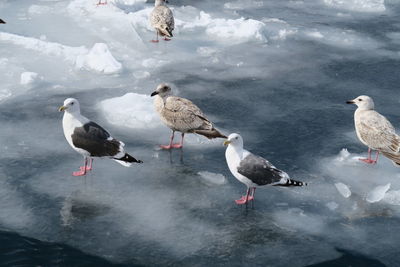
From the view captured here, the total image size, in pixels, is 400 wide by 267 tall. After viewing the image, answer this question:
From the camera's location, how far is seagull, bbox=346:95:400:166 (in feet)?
32.8

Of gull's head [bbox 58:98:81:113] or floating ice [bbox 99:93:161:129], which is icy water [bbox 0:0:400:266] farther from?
gull's head [bbox 58:98:81:113]

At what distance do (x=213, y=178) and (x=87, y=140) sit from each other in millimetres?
2097

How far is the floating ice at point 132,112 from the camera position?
11.3 metres

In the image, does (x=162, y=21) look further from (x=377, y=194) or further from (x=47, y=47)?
(x=377, y=194)

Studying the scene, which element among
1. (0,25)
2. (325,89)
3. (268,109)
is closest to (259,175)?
(268,109)

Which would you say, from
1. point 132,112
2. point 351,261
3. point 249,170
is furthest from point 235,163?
point 132,112

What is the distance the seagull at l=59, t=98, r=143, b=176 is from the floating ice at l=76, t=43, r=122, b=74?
4290mm

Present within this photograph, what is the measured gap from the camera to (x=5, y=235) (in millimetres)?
7648

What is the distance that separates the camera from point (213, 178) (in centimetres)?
941

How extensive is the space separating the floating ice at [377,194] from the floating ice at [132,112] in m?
4.30

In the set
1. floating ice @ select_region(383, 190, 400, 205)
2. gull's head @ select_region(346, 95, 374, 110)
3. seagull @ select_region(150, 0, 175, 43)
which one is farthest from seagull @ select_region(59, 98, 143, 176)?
seagull @ select_region(150, 0, 175, 43)

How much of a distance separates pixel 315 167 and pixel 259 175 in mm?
1766

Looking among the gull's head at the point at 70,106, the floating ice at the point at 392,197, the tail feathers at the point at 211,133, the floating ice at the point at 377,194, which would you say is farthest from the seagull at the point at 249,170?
the gull's head at the point at 70,106

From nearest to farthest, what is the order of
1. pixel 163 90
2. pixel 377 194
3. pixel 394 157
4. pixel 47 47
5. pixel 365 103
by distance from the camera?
pixel 377 194 → pixel 394 157 → pixel 163 90 → pixel 365 103 → pixel 47 47
